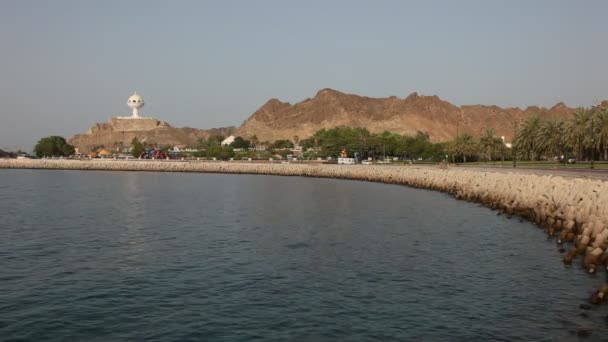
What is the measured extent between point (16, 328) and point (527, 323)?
497 inches

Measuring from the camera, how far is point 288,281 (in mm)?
19047

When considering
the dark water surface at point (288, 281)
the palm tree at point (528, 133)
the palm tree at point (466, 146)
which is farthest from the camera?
the palm tree at point (466, 146)

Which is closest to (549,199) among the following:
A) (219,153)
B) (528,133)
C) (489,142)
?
(528,133)

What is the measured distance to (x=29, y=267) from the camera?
21.2 meters

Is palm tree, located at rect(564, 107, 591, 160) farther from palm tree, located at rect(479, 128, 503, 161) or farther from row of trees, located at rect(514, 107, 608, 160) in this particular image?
palm tree, located at rect(479, 128, 503, 161)

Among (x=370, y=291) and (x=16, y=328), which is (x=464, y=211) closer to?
(x=370, y=291)

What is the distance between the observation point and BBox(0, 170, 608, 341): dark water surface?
46.5 feet

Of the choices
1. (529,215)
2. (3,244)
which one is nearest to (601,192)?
(529,215)

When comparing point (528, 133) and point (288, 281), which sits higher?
point (528, 133)

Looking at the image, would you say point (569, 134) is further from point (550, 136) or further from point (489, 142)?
point (489, 142)

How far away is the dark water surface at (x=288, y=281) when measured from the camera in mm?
14164

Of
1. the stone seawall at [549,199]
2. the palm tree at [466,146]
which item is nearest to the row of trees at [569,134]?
the palm tree at [466,146]

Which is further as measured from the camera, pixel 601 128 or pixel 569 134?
pixel 569 134

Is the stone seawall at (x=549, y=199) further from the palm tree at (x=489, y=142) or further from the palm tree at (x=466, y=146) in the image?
the palm tree at (x=466, y=146)
